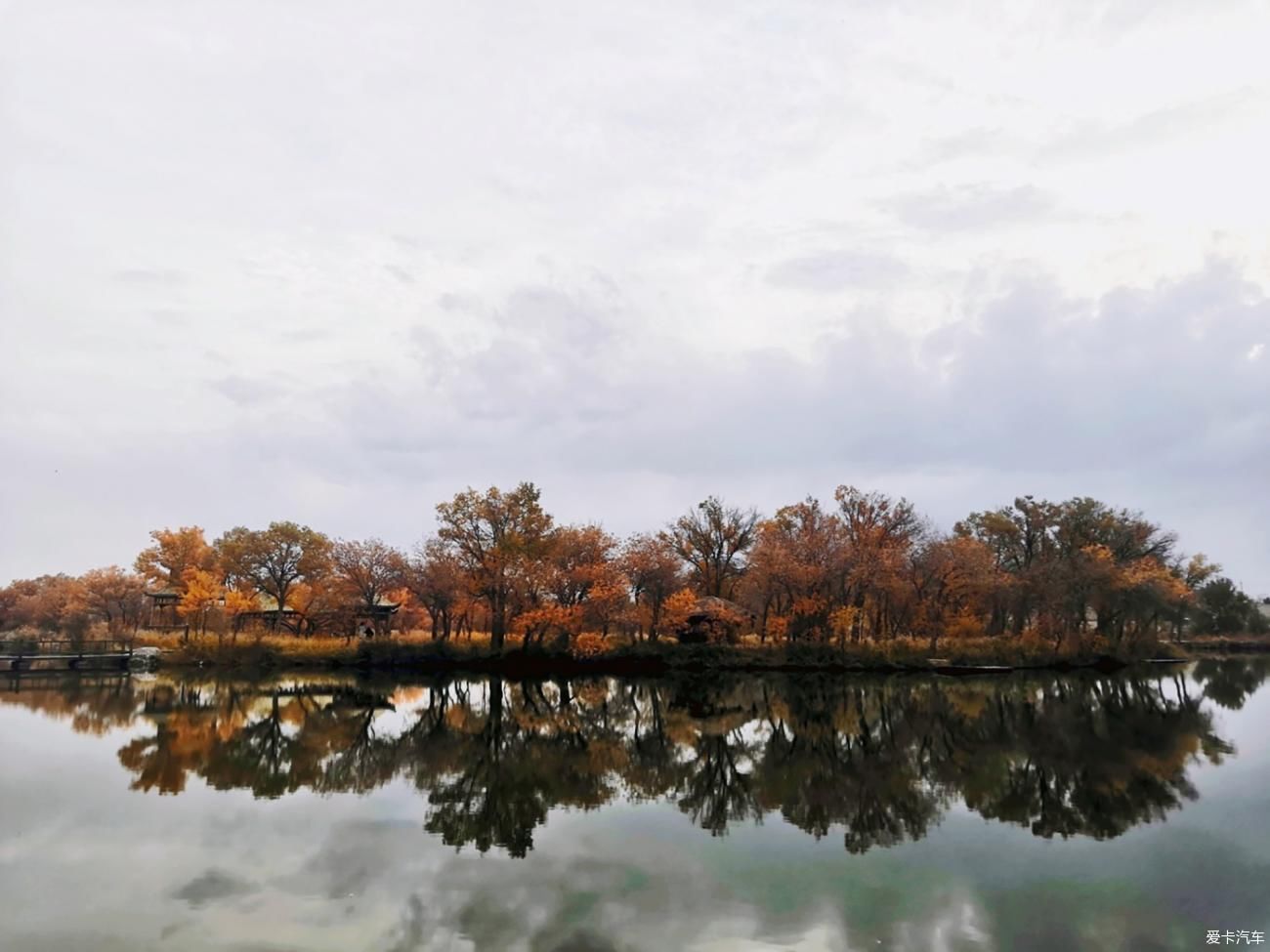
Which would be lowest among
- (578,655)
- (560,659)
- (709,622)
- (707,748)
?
(707,748)

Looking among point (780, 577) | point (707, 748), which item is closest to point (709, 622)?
point (780, 577)

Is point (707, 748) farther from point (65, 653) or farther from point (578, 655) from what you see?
point (65, 653)

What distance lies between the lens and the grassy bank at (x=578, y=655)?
42.4 metres

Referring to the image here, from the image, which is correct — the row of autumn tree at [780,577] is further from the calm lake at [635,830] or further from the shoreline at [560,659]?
the calm lake at [635,830]

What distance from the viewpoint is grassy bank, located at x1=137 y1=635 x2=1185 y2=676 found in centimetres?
4244

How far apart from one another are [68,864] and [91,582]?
64.3 meters

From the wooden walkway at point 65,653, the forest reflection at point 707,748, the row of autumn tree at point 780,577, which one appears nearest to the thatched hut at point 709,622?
the row of autumn tree at point 780,577

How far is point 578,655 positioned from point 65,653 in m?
28.9

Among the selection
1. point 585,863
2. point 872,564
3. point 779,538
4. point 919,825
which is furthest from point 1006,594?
point 585,863


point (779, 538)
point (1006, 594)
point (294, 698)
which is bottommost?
point (294, 698)

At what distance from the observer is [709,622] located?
44188mm

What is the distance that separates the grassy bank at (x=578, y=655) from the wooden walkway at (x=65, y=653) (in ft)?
10.0

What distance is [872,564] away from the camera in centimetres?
4356

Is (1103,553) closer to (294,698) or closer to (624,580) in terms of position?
(624,580)
